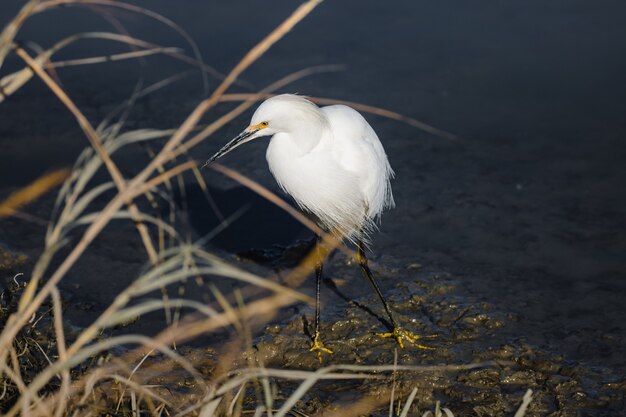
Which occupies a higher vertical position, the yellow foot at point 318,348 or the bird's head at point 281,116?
the bird's head at point 281,116

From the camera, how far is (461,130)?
5.63m

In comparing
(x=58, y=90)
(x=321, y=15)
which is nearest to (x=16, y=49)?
(x=58, y=90)

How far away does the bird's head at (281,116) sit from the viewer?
3.19 meters

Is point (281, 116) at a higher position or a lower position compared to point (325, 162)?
higher

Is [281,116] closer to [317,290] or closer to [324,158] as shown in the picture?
[324,158]

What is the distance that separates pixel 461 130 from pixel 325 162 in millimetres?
2448

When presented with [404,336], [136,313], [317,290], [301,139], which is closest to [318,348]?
[317,290]

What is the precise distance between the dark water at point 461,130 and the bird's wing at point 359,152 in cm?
60

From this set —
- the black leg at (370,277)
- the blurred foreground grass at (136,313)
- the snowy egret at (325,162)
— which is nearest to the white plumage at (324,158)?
the snowy egret at (325,162)

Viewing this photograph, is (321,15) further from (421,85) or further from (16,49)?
(16,49)

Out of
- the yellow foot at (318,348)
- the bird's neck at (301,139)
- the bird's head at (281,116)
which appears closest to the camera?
the bird's head at (281,116)

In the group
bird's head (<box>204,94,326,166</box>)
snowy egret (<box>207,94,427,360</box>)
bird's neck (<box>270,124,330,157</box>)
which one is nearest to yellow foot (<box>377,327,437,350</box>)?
snowy egret (<box>207,94,427,360</box>)

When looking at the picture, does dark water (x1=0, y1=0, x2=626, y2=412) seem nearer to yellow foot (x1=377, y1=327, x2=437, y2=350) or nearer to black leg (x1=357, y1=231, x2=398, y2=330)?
black leg (x1=357, y1=231, x2=398, y2=330)

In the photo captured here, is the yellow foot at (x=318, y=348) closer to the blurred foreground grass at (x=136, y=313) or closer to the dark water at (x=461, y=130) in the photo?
the blurred foreground grass at (x=136, y=313)
